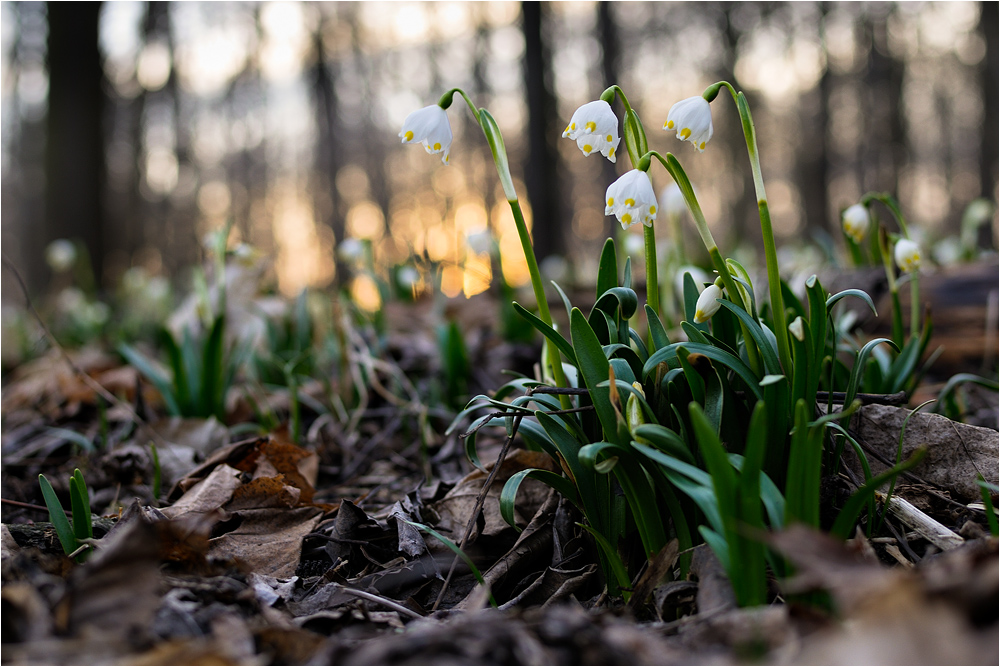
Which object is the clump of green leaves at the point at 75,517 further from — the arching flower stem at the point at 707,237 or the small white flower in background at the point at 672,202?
the small white flower in background at the point at 672,202

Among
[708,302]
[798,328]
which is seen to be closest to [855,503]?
[798,328]

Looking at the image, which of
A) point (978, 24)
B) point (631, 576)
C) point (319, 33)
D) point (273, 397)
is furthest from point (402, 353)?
point (319, 33)

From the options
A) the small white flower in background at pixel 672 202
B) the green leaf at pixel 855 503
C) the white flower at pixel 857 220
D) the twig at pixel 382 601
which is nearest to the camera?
the green leaf at pixel 855 503

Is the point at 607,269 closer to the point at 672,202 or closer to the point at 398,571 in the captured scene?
the point at 398,571

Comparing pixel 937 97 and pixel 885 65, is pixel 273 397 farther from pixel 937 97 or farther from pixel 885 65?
pixel 937 97

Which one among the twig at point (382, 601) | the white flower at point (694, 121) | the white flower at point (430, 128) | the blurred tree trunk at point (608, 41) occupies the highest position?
the blurred tree trunk at point (608, 41)

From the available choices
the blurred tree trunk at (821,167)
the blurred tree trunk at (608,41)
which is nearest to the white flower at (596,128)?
the blurred tree trunk at (608,41)
